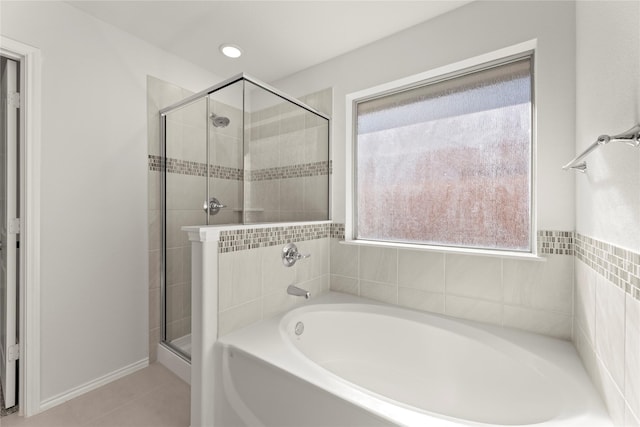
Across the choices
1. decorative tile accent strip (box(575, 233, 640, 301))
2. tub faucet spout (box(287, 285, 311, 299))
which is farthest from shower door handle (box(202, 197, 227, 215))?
decorative tile accent strip (box(575, 233, 640, 301))

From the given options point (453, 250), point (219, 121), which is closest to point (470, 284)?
point (453, 250)

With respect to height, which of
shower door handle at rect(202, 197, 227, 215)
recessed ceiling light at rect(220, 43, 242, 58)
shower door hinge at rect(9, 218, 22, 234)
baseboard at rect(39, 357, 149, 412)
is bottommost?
baseboard at rect(39, 357, 149, 412)

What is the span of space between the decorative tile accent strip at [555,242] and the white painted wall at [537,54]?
0.03 metres

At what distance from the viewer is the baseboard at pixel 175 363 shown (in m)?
1.89

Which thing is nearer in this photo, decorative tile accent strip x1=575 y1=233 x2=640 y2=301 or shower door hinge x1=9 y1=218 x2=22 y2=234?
decorative tile accent strip x1=575 y1=233 x2=640 y2=301

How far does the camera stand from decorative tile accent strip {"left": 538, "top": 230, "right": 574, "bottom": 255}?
1.39m

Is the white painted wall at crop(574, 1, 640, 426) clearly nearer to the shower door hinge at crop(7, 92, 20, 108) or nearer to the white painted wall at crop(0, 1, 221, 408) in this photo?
the white painted wall at crop(0, 1, 221, 408)

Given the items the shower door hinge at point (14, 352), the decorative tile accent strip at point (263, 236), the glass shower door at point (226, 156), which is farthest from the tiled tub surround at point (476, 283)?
the shower door hinge at point (14, 352)

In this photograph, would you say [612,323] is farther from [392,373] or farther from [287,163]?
[287,163]

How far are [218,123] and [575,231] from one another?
2067 mm

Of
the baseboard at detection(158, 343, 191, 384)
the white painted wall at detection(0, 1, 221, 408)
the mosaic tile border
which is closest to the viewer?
the white painted wall at detection(0, 1, 221, 408)

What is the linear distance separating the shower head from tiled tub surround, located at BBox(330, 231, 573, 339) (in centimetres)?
122

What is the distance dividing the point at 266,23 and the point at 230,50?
442mm

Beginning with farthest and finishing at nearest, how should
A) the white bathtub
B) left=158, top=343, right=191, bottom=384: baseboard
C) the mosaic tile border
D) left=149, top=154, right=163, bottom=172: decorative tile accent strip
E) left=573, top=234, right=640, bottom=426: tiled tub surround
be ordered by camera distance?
left=149, top=154, right=163, bottom=172: decorative tile accent strip
left=158, top=343, right=191, bottom=384: baseboard
the mosaic tile border
the white bathtub
left=573, top=234, right=640, bottom=426: tiled tub surround
